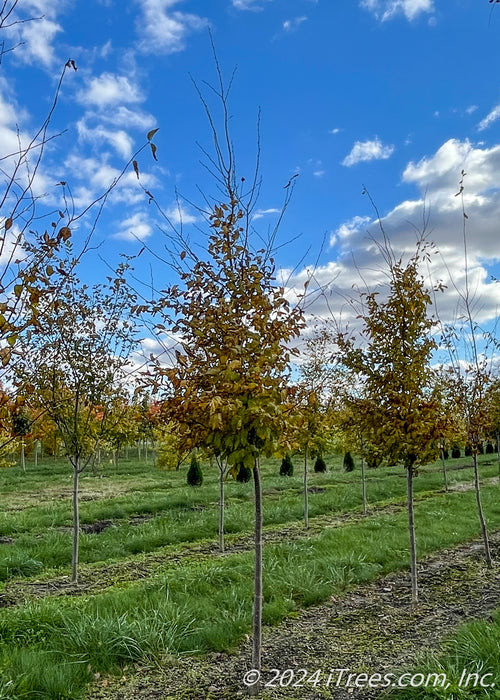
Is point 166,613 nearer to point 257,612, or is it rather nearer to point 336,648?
point 257,612

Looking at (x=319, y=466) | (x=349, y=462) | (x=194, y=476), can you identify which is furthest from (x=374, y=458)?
(x=349, y=462)

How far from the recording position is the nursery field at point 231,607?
12.6ft

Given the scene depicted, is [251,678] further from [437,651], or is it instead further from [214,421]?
[214,421]

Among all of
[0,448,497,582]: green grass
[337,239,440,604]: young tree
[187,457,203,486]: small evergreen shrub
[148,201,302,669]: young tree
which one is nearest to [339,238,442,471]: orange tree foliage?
[337,239,440,604]: young tree

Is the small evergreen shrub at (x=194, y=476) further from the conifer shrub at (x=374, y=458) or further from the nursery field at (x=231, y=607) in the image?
the conifer shrub at (x=374, y=458)

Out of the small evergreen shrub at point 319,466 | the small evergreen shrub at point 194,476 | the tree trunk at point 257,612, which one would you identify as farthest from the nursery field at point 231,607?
the small evergreen shrub at point 319,466

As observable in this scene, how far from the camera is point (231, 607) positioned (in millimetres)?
5293

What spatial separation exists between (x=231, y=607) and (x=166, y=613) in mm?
787

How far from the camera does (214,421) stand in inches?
123

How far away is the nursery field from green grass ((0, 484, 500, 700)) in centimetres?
2

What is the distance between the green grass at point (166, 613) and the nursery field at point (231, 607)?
0.05ft

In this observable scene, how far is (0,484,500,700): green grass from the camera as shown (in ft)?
13.1

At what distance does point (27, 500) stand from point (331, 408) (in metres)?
10.6

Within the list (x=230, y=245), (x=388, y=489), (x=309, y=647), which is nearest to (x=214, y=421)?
(x=230, y=245)
